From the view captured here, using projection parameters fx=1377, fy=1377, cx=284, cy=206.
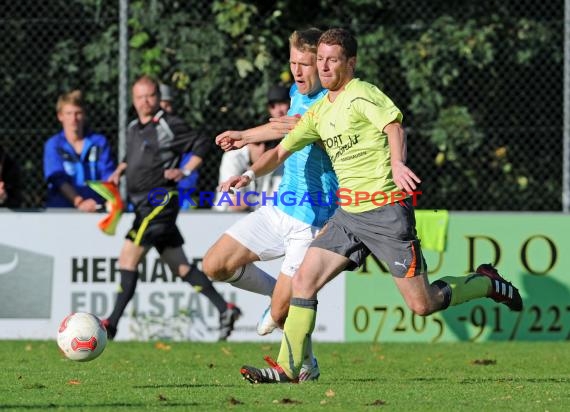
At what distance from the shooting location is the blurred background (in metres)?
13.5

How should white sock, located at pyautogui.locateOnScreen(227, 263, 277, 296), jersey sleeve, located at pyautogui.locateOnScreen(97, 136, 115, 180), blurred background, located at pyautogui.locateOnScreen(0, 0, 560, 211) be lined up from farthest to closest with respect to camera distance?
blurred background, located at pyautogui.locateOnScreen(0, 0, 560, 211)
jersey sleeve, located at pyautogui.locateOnScreen(97, 136, 115, 180)
white sock, located at pyautogui.locateOnScreen(227, 263, 277, 296)

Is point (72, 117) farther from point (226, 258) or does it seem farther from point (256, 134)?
point (256, 134)

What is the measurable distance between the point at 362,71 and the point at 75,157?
3.08 m

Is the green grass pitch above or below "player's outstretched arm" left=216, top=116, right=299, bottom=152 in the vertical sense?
below

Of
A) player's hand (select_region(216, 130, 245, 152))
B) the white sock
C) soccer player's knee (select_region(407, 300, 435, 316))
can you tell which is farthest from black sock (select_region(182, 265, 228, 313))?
soccer player's knee (select_region(407, 300, 435, 316))

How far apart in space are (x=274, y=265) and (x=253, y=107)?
6.87 ft

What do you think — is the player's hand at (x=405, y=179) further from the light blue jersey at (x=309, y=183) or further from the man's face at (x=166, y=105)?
the man's face at (x=166, y=105)

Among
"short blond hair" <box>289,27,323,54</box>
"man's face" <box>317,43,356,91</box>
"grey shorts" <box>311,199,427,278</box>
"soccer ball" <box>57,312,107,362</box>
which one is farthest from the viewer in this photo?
"short blond hair" <box>289,27,323,54</box>

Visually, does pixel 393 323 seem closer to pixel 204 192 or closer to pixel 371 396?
pixel 204 192

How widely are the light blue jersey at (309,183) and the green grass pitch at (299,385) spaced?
3.58 feet

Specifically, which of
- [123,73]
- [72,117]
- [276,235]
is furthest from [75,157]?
[276,235]

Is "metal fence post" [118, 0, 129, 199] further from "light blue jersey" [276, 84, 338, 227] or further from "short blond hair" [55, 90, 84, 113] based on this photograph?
"light blue jersey" [276, 84, 338, 227]

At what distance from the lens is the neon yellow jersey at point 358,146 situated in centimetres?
799

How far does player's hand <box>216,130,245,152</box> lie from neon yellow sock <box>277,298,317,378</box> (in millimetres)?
1071
